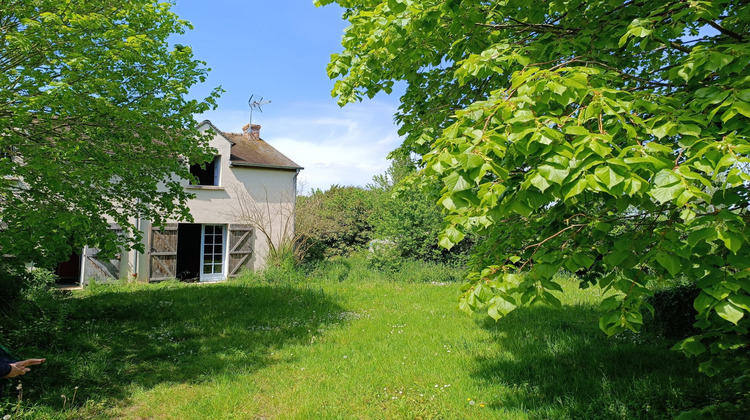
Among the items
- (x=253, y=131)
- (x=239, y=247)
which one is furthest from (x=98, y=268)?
(x=253, y=131)

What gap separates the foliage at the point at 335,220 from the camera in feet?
53.6

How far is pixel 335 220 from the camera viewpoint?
1820 centimetres

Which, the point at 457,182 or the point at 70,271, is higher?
the point at 457,182

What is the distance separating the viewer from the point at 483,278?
288 centimetres

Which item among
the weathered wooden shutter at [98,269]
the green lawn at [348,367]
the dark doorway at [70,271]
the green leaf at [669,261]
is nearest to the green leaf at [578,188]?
the green leaf at [669,261]

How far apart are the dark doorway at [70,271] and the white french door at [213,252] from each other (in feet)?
13.2

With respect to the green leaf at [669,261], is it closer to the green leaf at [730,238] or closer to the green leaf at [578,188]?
the green leaf at [730,238]

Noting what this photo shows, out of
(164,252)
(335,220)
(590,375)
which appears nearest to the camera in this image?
(590,375)

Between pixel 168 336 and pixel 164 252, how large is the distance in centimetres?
793

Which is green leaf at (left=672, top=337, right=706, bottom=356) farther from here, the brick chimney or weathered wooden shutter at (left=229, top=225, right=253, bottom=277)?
the brick chimney

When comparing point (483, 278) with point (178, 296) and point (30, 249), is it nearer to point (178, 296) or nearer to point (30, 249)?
point (30, 249)

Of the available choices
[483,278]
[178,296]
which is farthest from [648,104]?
[178,296]

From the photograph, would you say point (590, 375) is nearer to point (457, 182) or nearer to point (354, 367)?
point (354, 367)

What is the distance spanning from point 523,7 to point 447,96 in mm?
1602
